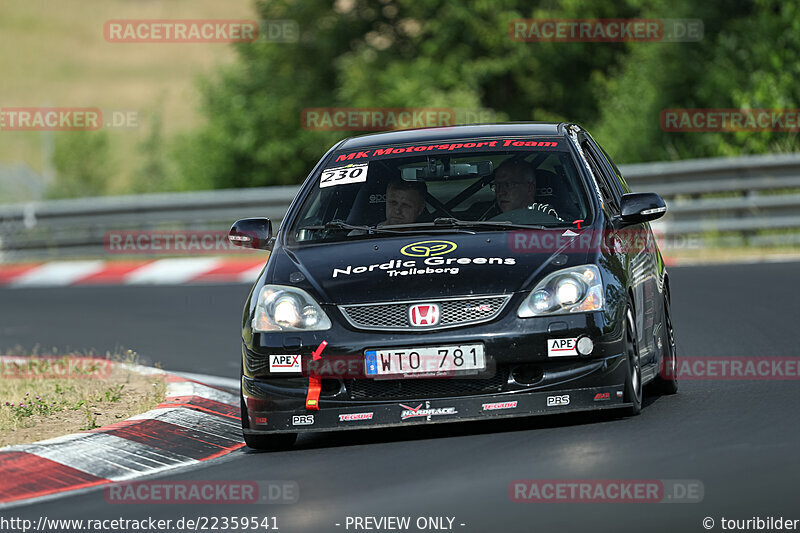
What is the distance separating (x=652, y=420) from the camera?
762 centimetres

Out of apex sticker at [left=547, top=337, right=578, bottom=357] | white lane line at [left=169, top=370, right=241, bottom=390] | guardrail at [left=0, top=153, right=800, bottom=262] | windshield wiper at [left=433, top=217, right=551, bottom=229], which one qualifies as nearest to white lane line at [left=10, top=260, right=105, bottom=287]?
guardrail at [left=0, top=153, right=800, bottom=262]

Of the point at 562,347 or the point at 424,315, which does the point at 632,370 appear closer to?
the point at 562,347

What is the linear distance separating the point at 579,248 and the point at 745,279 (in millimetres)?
7497

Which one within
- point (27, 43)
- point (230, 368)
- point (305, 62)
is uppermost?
point (27, 43)

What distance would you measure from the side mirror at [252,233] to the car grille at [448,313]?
4.96ft

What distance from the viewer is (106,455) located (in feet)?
25.2

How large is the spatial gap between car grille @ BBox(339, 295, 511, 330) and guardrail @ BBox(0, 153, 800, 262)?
1090 cm

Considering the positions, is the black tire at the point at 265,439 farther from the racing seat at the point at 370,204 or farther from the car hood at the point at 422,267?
the racing seat at the point at 370,204

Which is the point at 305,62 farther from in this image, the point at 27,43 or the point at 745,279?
the point at 27,43

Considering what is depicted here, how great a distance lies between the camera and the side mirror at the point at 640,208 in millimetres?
8156

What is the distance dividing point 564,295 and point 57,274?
14823 millimetres

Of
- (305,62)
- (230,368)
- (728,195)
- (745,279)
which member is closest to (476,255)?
(230,368)

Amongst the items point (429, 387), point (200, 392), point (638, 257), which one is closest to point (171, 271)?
point (200, 392)

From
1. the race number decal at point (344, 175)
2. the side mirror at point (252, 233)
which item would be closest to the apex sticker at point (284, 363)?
the side mirror at point (252, 233)
